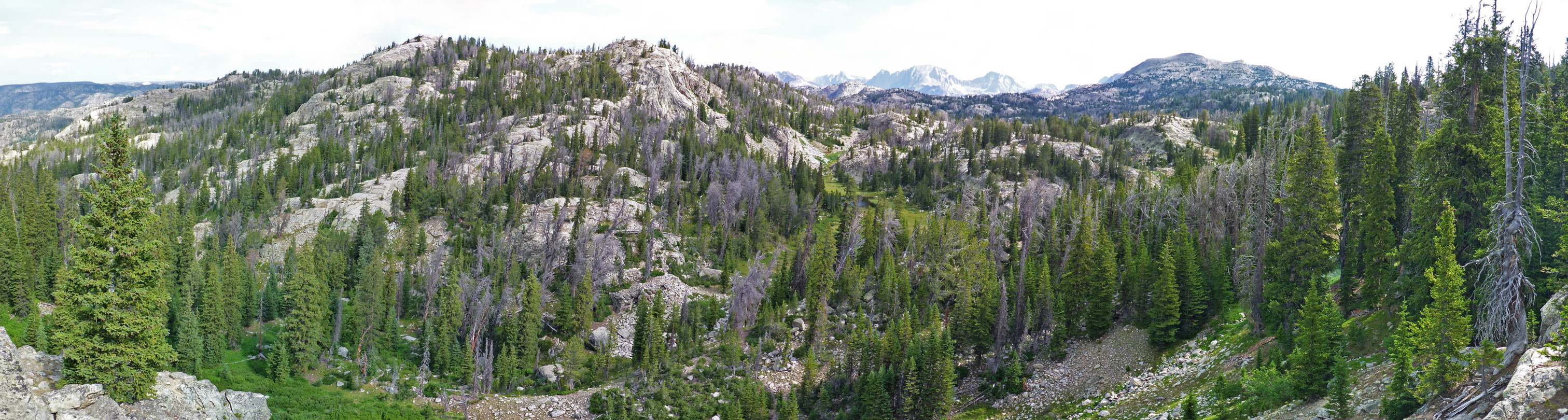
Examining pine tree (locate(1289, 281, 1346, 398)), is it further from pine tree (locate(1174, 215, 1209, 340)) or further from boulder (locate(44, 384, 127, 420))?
boulder (locate(44, 384, 127, 420))

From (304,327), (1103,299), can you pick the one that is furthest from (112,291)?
(1103,299)

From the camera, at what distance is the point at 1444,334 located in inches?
Answer: 1091

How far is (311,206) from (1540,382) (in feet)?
474

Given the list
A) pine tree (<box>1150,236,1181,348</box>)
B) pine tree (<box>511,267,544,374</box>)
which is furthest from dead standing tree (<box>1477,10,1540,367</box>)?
pine tree (<box>511,267,544,374</box>)

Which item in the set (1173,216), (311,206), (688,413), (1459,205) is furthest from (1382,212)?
(311,206)

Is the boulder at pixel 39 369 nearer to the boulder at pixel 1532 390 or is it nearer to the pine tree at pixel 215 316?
the pine tree at pixel 215 316

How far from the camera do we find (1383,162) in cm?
4912

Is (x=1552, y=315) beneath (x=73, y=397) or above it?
above

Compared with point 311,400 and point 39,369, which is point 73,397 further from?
point 311,400

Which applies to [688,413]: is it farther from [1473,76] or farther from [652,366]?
[1473,76]

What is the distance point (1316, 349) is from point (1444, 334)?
7.22 meters

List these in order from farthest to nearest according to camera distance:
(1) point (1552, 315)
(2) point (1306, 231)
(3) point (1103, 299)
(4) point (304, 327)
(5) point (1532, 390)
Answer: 1. (3) point (1103, 299)
2. (4) point (304, 327)
3. (2) point (1306, 231)
4. (1) point (1552, 315)
5. (5) point (1532, 390)

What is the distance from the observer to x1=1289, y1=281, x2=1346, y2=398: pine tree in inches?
1358

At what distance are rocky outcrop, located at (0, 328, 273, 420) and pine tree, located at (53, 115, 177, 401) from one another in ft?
2.93
